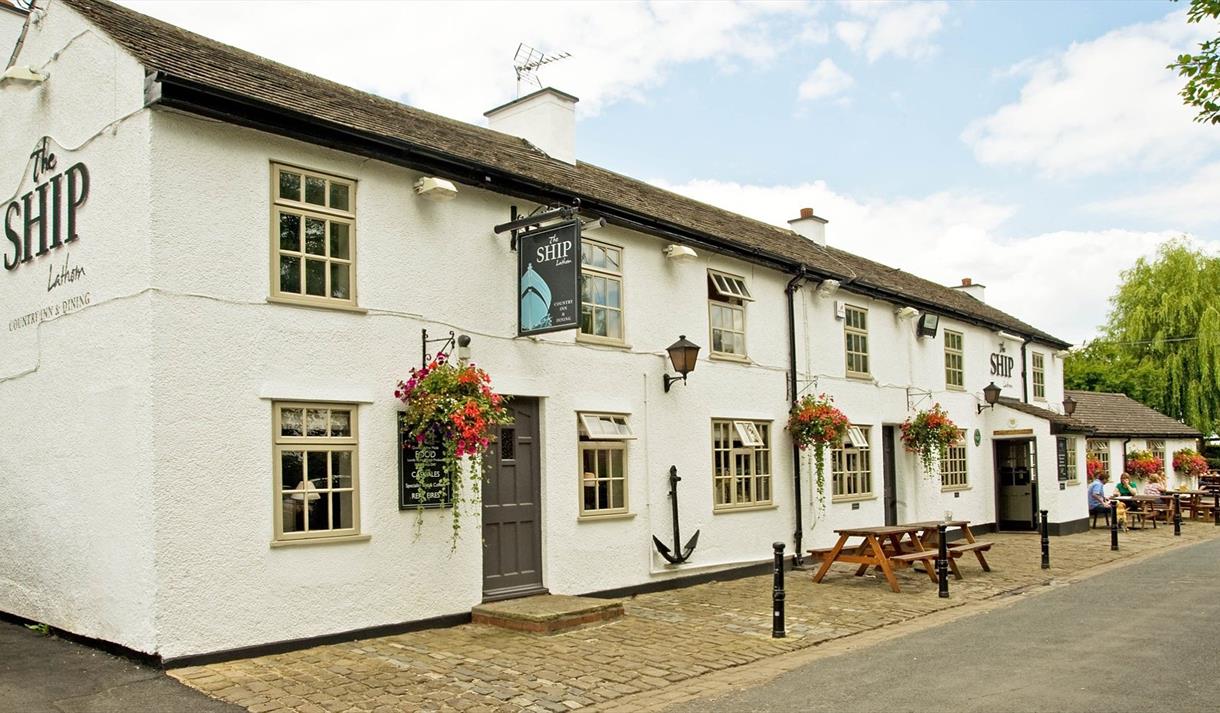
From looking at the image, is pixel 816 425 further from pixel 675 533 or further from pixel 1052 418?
pixel 1052 418

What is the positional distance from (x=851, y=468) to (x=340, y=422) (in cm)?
1105

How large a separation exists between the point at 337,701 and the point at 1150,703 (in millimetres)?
5976

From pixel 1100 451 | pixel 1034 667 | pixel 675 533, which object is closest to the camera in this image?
pixel 1034 667

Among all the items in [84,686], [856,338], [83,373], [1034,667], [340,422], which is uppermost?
[856,338]

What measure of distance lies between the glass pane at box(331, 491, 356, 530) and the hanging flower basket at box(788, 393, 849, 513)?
8498 mm

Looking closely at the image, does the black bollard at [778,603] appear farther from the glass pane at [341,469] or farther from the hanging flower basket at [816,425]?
the hanging flower basket at [816,425]

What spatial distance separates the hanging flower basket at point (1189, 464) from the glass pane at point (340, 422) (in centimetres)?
3155

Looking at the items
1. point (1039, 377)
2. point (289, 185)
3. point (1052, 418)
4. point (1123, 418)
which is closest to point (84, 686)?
point (289, 185)

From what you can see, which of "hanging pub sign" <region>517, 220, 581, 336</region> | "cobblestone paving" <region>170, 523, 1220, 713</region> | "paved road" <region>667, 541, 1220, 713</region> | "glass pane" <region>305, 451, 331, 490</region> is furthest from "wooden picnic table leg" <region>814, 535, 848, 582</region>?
"glass pane" <region>305, 451, 331, 490</region>

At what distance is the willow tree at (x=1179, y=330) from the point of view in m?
35.4

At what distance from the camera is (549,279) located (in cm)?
1111

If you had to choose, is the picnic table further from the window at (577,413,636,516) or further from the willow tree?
the willow tree

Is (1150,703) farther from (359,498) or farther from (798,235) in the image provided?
(798,235)

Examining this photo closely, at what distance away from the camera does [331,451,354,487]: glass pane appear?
9.70 meters
